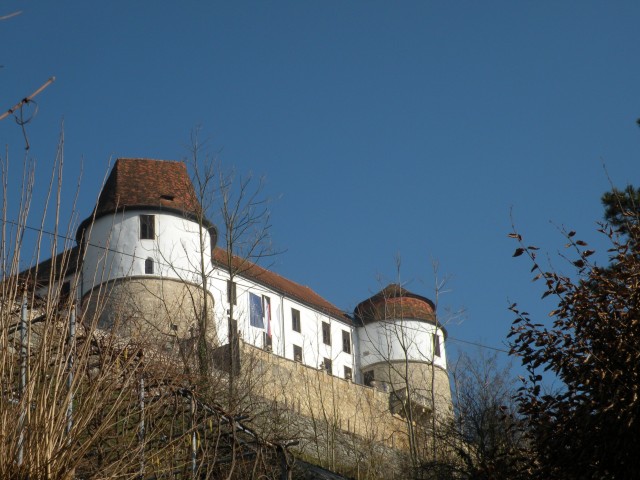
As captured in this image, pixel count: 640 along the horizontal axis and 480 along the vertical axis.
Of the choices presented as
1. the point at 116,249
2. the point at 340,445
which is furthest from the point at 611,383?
the point at 116,249

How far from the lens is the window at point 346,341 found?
5216 cm

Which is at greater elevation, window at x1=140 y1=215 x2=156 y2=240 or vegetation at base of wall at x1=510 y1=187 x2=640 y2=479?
window at x1=140 y1=215 x2=156 y2=240

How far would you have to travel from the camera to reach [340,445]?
27.2 metres

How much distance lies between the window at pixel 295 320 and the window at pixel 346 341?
129 inches

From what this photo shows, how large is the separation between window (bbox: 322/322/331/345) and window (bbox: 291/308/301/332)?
174 centimetres

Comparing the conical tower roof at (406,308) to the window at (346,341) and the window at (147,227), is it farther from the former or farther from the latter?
the window at (147,227)

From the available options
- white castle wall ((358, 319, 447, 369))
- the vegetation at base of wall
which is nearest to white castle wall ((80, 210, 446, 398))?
white castle wall ((358, 319, 447, 369))

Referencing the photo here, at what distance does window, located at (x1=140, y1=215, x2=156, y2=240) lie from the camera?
132 feet

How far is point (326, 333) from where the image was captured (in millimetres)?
51531

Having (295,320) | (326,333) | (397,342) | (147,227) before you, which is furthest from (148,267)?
(397,342)

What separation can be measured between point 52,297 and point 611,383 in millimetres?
5212

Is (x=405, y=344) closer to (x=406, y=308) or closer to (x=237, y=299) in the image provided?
(x=406, y=308)

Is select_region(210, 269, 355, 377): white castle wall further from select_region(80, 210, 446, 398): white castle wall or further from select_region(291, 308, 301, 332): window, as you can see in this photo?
select_region(291, 308, 301, 332): window

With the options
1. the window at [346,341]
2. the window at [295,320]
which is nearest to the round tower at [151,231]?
the window at [295,320]
